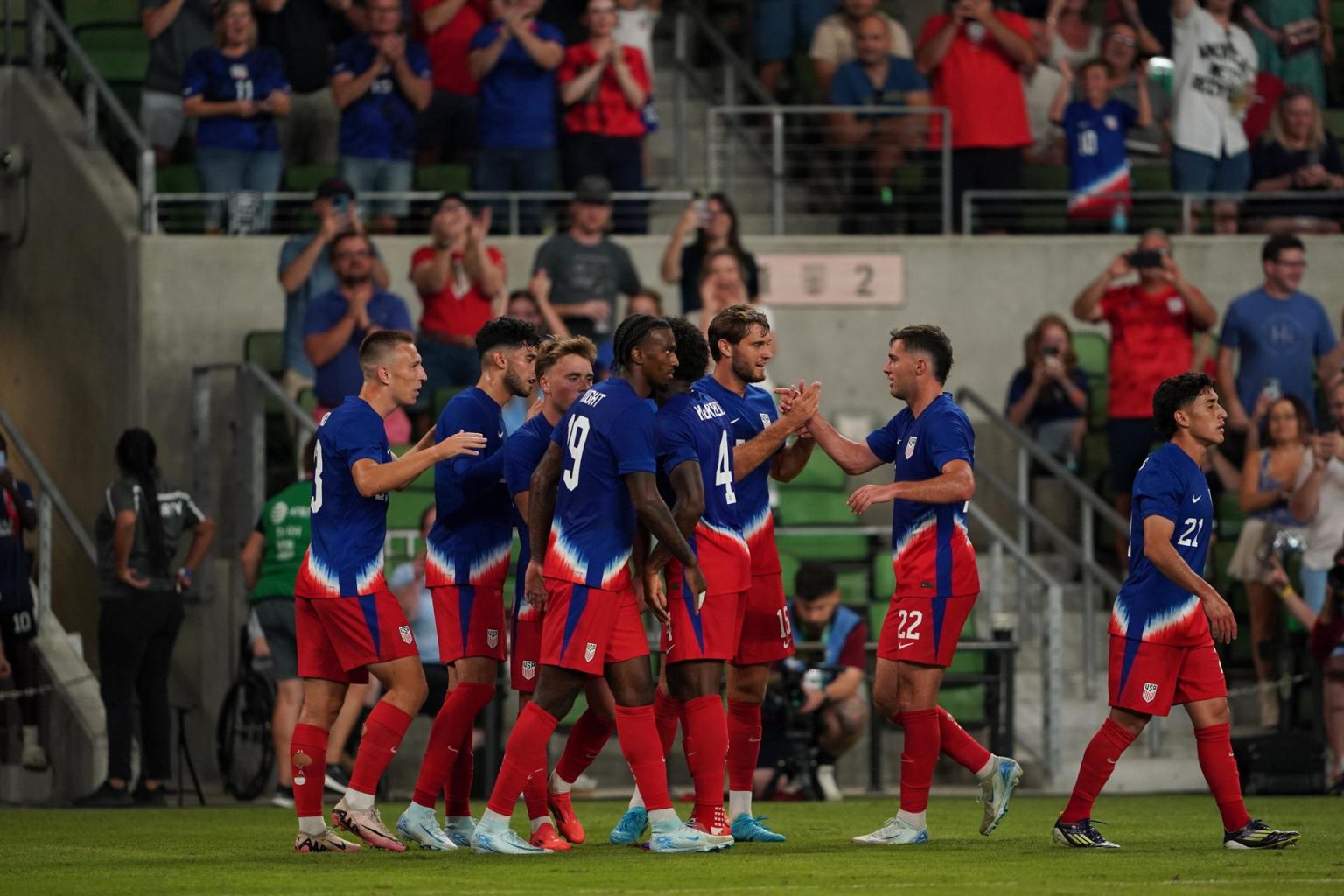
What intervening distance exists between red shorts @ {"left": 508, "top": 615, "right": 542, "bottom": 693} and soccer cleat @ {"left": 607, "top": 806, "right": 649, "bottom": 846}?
0.69m

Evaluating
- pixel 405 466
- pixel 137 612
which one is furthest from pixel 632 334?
pixel 137 612

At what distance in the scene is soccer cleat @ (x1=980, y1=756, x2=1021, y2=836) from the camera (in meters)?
10.1

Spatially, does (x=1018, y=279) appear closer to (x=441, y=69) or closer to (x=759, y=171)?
(x=759, y=171)

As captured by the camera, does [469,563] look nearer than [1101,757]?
No

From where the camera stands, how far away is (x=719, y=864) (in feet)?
29.8

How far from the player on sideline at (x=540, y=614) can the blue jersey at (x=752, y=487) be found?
0.59m

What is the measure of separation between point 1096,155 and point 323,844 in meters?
10.6

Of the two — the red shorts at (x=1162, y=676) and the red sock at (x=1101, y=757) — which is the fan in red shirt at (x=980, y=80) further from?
the red sock at (x=1101, y=757)

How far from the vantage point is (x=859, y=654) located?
573 inches

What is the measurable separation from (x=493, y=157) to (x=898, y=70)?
332 cm

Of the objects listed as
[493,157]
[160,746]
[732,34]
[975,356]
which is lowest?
[160,746]

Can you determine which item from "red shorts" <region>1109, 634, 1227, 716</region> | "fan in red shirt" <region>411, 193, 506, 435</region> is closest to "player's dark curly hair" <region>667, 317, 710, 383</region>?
"red shorts" <region>1109, 634, 1227, 716</region>

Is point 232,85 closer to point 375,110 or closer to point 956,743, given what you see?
point 375,110

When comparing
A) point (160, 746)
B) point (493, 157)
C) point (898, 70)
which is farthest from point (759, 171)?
point (160, 746)
